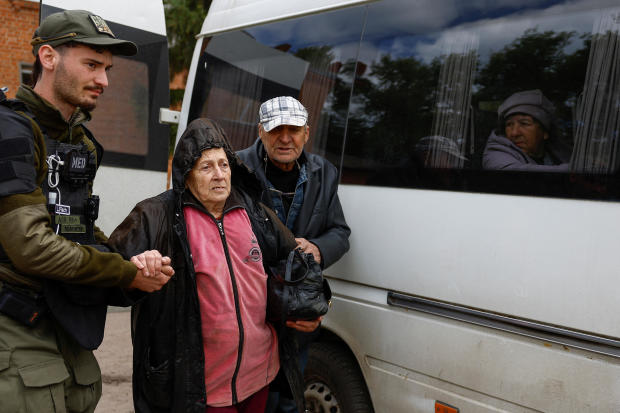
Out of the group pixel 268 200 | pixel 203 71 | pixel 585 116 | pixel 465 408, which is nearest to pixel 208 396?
pixel 268 200

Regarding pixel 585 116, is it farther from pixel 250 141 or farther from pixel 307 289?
pixel 250 141

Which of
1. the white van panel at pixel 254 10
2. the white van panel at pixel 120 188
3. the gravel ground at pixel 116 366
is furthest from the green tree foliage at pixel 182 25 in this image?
the white van panel at pixel 254 10

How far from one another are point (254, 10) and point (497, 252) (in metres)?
2.26

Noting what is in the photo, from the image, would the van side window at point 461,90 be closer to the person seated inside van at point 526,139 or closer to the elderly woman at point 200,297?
the person seated inside van at point 526,139

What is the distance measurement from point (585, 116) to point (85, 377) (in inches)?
81.2

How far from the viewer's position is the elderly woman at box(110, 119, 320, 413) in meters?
2.04

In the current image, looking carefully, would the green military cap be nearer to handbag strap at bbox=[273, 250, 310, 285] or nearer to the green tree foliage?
handbag strap at bbox=[273, 250, 310, 285]

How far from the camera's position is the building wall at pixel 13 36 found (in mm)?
11545

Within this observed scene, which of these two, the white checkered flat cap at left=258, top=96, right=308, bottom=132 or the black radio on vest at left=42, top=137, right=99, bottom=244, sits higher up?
the white checkered flat cap at left=258, top=96, right=308, bottom=132

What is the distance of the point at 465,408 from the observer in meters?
2.33

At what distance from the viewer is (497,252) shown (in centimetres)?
221

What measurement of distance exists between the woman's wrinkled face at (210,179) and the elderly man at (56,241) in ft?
1.17

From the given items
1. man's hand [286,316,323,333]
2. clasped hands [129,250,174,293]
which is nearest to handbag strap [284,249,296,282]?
man's hand [286,316,323,333]

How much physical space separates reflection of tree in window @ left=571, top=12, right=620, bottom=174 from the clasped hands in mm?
1550
